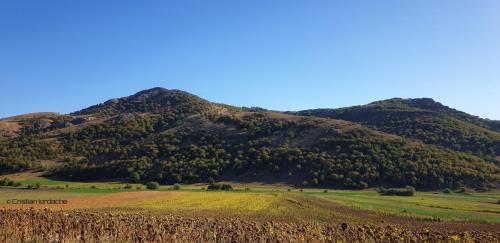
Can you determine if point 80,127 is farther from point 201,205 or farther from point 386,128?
point 201,205

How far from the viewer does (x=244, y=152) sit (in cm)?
A: 10694

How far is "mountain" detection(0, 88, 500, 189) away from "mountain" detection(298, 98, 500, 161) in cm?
146

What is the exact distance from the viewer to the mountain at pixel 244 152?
89.9 m

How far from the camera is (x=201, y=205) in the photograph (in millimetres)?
46594

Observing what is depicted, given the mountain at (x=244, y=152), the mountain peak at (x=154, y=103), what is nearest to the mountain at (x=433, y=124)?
the mountain at (x=244, y=152)

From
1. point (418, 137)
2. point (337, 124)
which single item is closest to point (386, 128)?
point (418, 137)

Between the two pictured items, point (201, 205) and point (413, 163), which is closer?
point (201, 205)

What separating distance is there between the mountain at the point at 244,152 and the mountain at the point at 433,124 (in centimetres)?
146

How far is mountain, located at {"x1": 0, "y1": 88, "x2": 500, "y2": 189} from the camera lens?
89875 millimetres

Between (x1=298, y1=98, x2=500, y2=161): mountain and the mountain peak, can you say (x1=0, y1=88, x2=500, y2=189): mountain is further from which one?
the mountain peak

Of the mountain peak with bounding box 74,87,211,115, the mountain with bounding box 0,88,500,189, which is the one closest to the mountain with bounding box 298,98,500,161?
the mountain with bounding box 0,88,500,189

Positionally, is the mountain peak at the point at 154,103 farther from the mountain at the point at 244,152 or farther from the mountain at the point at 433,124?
the mountain at the point at 433,124

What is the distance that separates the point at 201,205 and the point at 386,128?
328ft

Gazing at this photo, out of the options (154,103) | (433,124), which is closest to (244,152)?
(433,124)
